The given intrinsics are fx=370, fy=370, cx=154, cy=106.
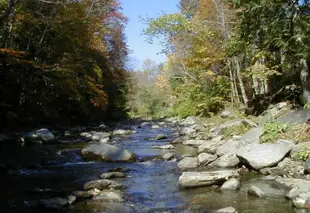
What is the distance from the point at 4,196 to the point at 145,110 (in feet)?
141

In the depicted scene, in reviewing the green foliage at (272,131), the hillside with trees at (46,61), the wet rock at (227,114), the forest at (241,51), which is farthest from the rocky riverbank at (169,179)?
the wet rock at (227,114)

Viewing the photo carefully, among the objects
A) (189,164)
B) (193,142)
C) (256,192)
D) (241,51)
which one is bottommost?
(193,142)

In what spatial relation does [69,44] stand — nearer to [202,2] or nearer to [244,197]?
[202,2]

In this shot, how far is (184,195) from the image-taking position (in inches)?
294

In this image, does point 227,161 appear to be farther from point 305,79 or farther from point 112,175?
point 305,79

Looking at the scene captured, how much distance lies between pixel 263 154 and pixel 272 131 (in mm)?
1955

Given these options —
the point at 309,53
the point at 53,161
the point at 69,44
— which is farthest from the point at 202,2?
the point at 53,161

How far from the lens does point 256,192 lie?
7.12m

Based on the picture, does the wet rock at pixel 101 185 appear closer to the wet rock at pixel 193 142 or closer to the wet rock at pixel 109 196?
the wet rock at pixel 109 196

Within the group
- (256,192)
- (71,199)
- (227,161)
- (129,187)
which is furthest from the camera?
(227,161)

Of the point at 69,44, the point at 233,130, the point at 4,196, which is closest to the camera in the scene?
the point at 4,196

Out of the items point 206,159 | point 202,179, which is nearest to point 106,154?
point 206,159

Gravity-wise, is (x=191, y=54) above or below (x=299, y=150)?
above

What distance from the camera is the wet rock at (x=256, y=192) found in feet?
23.1
